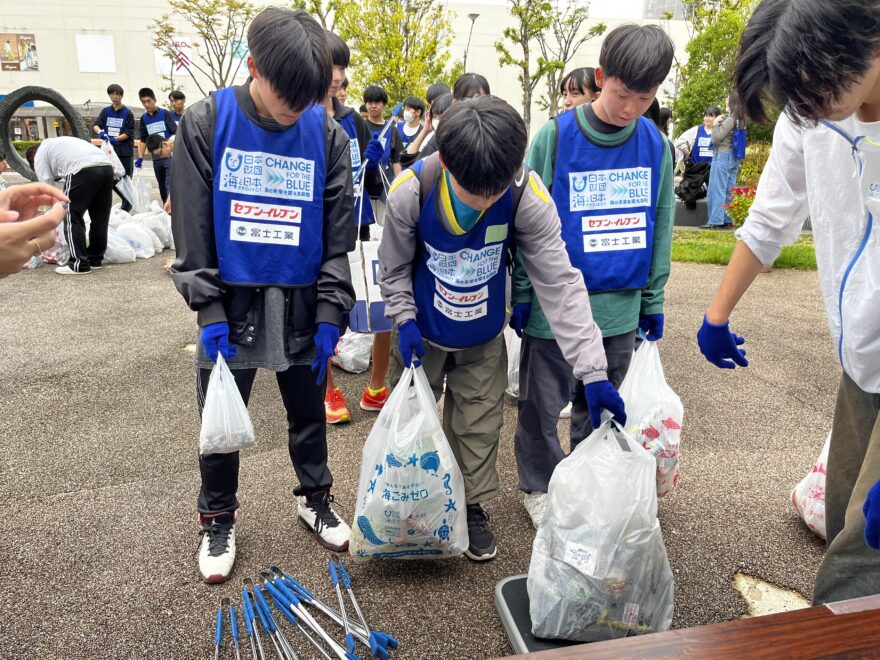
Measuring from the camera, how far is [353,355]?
413cm

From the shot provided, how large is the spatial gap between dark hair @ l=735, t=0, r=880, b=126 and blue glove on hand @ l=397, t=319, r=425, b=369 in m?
1.18

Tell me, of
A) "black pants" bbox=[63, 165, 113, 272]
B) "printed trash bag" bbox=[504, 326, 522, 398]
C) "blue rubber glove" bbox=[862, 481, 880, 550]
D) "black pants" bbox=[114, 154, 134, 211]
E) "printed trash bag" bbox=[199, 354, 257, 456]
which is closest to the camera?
"blue rubber glove" bbox=[862, 481, 880, 550]

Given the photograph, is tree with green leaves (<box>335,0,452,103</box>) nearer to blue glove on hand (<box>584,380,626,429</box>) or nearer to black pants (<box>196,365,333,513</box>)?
black pants (<box>196,365,333,513</box>)

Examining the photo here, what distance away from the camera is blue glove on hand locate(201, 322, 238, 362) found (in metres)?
1.94

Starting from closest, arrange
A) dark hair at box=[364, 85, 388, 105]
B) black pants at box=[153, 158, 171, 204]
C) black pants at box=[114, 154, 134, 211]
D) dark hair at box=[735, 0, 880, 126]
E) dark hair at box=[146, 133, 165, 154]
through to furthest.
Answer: dark hair at box=[735, 0, 880, 126]
dark hair at box=[364, 85, 388, 105]
dark hair at box=[146, 133, 165, 154]
black pants at box=[153, 158, 171, 204]
black pants at box=[114, 154, 134, 211]

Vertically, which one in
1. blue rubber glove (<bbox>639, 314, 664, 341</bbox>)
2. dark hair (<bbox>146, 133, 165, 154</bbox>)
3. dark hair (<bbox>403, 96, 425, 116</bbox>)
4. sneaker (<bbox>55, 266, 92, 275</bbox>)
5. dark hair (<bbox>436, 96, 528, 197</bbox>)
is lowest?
sneaker (<bbox>55, 266, 92, 275</bbox>)

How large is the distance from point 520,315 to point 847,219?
1.09 m

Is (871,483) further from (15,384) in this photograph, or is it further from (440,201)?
(15,384)

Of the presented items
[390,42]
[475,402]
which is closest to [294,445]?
[475,402]

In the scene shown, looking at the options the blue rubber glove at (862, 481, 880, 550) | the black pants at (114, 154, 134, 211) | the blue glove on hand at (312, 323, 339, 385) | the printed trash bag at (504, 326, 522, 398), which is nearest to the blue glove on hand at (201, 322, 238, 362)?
the blue glove on hand at (312, 323, 339, 385)

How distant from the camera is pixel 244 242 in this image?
6.52ft

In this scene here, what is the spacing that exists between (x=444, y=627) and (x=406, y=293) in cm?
105

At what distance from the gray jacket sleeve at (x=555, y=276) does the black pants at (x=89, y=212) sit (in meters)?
5.50

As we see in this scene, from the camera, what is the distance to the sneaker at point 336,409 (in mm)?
3375
